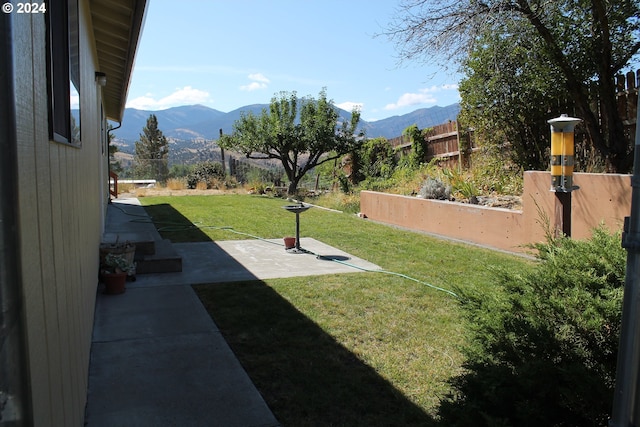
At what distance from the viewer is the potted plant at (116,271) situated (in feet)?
20.0

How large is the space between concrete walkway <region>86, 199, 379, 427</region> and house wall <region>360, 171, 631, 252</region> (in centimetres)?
278

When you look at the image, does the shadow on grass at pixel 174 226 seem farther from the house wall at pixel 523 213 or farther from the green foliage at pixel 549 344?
the green foliage at pixel 549 344

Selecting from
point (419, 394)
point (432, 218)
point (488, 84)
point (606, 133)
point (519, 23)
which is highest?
point (519, 23)

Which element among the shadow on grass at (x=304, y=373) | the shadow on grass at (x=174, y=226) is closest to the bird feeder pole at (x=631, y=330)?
the shadow on grass at (x=304, y=373)

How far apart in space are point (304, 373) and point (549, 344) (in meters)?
1.94

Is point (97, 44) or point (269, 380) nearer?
point (269, 380)

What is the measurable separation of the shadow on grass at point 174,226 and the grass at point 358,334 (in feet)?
10.5

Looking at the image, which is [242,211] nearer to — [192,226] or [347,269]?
[192,226]

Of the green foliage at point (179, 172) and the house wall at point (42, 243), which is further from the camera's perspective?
the green foliage at point (179, 172)

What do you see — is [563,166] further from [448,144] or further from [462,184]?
[448,144]

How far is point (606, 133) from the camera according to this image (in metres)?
9.48

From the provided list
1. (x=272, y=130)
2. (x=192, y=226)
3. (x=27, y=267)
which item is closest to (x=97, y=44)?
(x=192, y=226)

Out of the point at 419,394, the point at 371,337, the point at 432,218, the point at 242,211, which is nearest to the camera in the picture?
the point at 419,394

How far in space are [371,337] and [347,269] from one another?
279 centimetres
